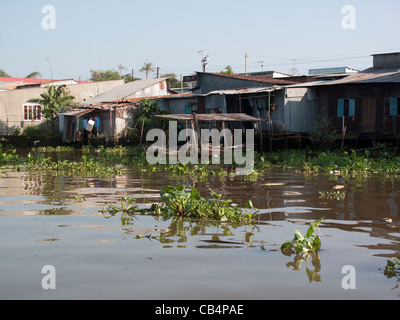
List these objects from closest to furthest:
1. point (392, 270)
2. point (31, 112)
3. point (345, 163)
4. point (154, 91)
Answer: point (392, 270) → point (345, 163) → point (154, 91) → point (31, 112)

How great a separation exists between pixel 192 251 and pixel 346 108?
18086 millimetres

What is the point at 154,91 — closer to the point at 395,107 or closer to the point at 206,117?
the point at 206,117

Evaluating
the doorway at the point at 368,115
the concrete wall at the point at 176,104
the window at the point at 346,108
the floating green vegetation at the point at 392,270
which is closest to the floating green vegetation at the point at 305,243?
the floating green vegetation at the point at 392,270

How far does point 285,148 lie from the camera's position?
2153 centimetres

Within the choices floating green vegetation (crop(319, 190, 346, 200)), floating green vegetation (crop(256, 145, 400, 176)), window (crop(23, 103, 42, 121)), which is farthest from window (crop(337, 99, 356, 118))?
window (crop(23, 103, 42, 121))

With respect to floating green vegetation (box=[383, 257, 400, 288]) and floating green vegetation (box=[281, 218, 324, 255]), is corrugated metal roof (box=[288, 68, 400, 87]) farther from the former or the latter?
floating green vegetation (box=[383, 257, 400, 288])

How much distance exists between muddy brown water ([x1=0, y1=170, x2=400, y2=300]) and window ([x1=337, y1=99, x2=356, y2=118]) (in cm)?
1294

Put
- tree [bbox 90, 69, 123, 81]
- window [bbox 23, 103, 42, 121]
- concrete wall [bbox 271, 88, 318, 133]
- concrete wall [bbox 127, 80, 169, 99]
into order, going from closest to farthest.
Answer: concrete wall [bbox 271, 88, 318, 133] → concrete wall [bbox 127, 80, 169, 99] → window [bbox 23, 103, 42, 121] → tree [bbox 90, 69, 123, 81]

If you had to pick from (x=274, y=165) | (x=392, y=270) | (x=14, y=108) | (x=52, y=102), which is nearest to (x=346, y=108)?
(x=274, y=165)

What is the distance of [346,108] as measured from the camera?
862 inches

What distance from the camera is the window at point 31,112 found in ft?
112

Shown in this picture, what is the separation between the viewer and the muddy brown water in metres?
4.19
